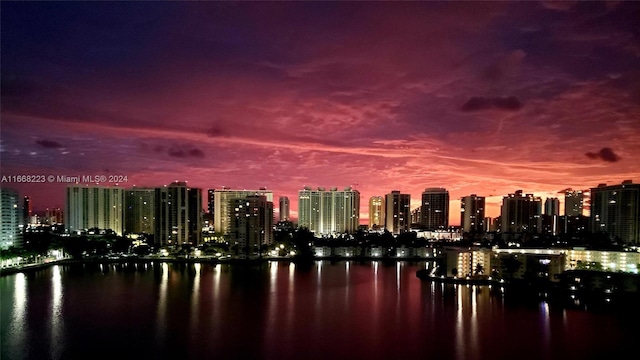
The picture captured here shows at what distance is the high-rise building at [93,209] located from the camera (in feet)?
55.9

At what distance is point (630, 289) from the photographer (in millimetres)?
7969

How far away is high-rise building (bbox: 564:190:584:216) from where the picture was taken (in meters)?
20.2

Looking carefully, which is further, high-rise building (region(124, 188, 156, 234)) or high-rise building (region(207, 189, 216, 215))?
high-rise building (region(207, 189, 216, 215))

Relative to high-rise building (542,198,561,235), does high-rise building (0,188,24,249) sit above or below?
above

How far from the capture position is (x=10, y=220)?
37.3 ft

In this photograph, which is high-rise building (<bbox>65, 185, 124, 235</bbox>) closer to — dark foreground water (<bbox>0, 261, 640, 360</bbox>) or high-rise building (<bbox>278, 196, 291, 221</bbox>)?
dark foreground water (<bbox>0, 261, 640, 360</bbox>)

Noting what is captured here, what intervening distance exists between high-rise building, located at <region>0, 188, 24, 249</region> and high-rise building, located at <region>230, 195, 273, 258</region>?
5.67 meters

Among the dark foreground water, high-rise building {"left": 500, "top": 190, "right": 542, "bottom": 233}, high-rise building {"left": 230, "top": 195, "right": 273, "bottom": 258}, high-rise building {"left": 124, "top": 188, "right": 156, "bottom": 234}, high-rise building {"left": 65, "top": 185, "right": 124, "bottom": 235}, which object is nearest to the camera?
the dark foreground water

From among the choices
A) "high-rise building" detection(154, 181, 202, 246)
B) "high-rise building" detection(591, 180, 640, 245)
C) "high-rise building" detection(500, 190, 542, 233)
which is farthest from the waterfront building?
"high-rise building" detection(154, 181, 202, 246)

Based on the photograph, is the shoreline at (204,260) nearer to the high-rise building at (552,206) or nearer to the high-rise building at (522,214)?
the high-rise building at (522,214)

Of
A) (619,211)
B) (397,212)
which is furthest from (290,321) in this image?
(397,212)

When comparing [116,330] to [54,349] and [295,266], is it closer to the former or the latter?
[54,349]

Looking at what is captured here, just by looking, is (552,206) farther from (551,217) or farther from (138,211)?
(138,211)

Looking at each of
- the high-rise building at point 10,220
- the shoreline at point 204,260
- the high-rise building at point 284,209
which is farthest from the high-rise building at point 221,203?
the high-rise building at point 10,220
